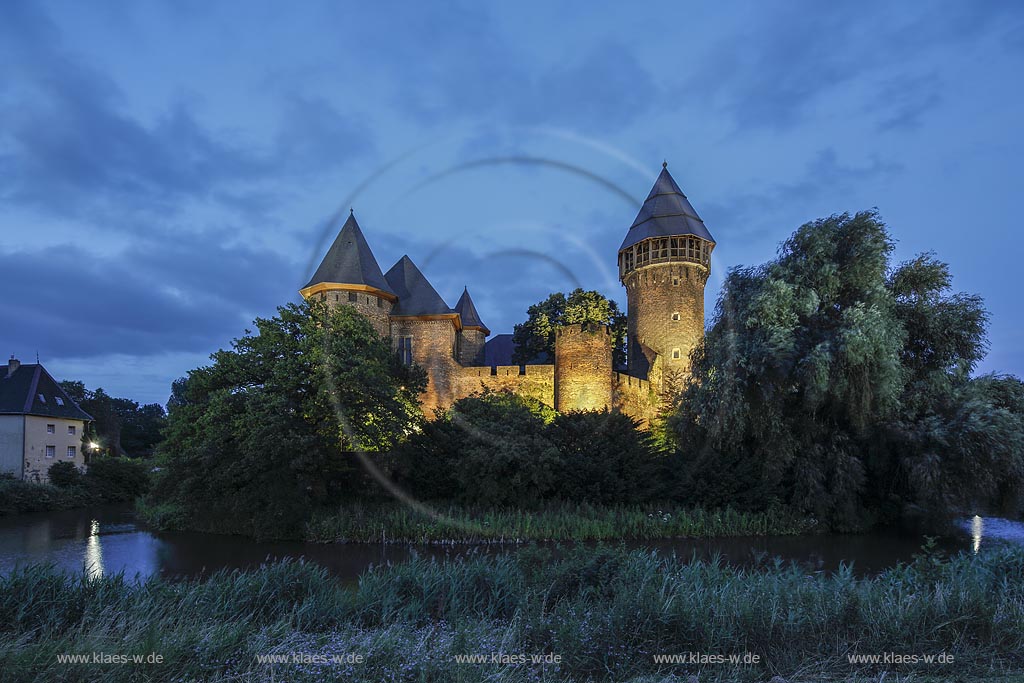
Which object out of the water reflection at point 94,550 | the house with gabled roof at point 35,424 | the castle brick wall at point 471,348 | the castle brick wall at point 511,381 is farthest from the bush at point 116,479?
the castle brick wall at point 471,348

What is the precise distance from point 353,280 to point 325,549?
624 inches

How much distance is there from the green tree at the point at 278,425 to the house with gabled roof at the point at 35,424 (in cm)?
1754

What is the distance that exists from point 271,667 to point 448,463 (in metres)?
17.1

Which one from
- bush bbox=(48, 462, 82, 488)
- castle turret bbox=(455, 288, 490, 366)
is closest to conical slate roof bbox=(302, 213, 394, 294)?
castle turret bbox=(455, 288, 490, 366)

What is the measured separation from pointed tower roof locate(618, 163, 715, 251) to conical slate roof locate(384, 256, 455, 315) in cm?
1145

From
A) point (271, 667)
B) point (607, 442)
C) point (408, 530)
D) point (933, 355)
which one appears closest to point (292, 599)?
point (271, 667)

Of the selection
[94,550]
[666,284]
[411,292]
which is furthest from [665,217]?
[94,550]

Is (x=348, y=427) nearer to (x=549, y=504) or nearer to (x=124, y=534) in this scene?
(x=549, y=504)

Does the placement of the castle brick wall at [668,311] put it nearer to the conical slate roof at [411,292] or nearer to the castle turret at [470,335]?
the castle turret at [470,335]

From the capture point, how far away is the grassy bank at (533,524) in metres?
18.6

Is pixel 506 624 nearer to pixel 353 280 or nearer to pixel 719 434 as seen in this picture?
pixel 719 434

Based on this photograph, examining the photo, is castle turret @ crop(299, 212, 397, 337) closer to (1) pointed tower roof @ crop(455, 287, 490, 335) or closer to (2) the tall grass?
(1) pointed tower roof @ crop(455, 287, 490, 335)

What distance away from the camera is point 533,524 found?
18.6 m

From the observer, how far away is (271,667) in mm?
4660
